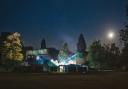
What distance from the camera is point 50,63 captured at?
97750mm

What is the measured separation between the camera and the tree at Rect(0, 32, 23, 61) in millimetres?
77562

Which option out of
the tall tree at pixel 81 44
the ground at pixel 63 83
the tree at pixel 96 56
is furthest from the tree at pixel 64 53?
the ground at pixel 63 83

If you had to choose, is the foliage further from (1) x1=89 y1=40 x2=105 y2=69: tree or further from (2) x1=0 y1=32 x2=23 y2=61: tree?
(2) x1=0 y1=32 x2=23 y2=61: tree

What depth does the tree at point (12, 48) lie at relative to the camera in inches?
3054

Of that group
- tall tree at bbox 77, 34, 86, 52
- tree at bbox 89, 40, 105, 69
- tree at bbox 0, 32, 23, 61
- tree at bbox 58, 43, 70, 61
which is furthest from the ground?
tall tree at bbox 77, 34, 86, 52

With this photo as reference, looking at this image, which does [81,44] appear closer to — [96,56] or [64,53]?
[64,53]

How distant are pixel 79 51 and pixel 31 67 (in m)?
54.5

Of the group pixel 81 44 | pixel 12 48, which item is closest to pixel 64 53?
pixel 81 44

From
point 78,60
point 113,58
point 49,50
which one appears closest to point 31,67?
point 113,58

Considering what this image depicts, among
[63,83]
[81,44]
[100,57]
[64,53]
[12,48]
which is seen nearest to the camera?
[63,83]

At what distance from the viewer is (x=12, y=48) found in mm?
77688

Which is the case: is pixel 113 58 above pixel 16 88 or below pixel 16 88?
above

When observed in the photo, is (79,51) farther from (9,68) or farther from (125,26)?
(125,26)

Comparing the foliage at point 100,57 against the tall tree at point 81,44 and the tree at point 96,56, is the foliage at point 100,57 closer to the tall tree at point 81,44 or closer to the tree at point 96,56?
the tree at point 96,56
